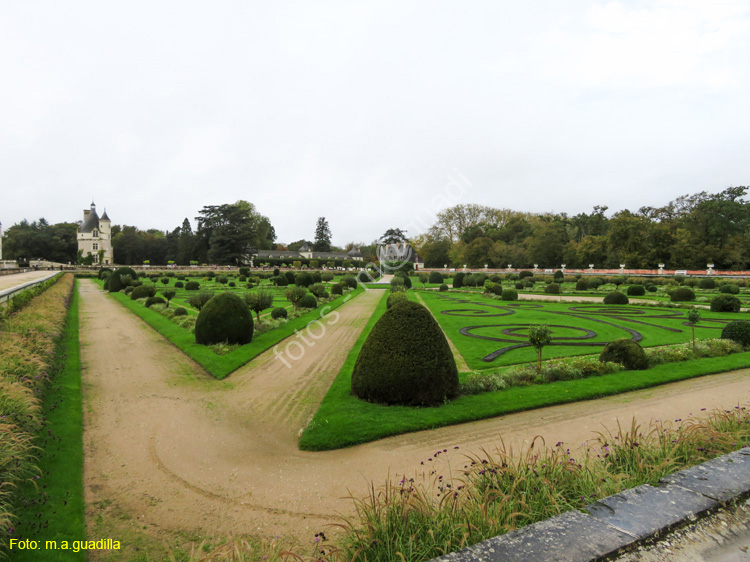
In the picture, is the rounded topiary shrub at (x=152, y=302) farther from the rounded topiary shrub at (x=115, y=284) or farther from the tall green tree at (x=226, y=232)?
the tall green tree at (x=226, y=232)

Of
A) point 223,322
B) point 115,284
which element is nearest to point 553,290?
point 223,322

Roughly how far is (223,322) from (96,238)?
270ft

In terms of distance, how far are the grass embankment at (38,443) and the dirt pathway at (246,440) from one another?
0.80 ft

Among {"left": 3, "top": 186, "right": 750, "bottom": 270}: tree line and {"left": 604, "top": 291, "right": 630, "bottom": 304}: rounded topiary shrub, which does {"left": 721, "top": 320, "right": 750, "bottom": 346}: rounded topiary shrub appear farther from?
{"left": 3, "top": 186, "right": 750, "bottom": 270}: tree line

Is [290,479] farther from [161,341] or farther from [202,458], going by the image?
[161,341]

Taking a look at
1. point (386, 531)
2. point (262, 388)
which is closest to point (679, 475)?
point (386, 531)

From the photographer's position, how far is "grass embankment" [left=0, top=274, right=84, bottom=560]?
13.6ft

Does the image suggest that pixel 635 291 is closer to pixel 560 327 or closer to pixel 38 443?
pixel 560 327

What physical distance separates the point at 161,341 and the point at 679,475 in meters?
15.3

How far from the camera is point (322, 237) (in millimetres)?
116312

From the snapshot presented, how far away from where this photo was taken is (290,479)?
541cm

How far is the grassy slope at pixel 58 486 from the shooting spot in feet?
13.2

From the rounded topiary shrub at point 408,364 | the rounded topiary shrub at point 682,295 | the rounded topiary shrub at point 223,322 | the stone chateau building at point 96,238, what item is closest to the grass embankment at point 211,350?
the rounded topiary shrub at point 223,322

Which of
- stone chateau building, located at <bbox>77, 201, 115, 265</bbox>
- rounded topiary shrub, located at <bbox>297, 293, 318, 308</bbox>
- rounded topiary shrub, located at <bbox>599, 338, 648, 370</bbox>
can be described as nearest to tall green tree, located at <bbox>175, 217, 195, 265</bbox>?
stone chateau building, located at <bbox>77, 201, 115, 265</bbox>
